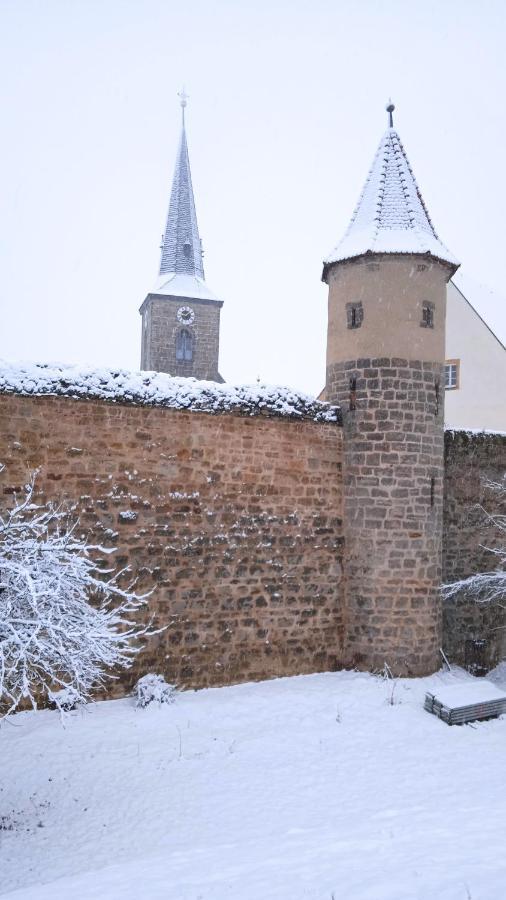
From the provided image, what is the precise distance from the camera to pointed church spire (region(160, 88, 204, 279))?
37781mm

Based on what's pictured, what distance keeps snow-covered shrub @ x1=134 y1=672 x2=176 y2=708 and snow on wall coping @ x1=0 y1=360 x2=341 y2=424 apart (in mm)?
3858

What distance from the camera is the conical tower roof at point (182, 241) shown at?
123ft

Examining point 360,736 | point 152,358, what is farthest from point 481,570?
point 152,358

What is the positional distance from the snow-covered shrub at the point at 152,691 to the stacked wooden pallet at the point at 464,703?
365cm

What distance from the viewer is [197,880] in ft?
16.1

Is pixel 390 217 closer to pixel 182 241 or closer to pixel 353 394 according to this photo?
pixel 353 394

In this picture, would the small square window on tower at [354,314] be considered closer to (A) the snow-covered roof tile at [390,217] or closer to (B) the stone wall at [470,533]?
(A) the snow-covered roof tile at [390,217]

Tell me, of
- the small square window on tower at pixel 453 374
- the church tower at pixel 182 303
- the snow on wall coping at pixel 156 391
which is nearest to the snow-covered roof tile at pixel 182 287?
the church tower at pixel 182 303

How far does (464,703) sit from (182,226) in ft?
109

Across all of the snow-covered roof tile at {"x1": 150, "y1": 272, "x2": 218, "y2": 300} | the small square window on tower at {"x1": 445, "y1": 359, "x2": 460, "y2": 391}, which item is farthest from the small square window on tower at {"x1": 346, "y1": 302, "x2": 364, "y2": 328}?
the snow-covered roof tile at {"x1": 150, "y1": 272, "x2": 218, "y2": 300}

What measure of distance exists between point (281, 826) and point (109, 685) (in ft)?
12.1

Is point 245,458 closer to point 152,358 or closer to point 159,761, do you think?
point 159,761

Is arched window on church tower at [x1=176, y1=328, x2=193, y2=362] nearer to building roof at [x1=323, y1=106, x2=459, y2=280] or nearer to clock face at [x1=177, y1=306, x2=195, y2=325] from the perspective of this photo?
clock face at [x1=177, y1=306, x2=195, y2=325]

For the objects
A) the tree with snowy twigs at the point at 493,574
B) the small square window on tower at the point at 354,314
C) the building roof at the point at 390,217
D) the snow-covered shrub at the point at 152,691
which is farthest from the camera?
the tree with snowy twigs at the point at 493,574
